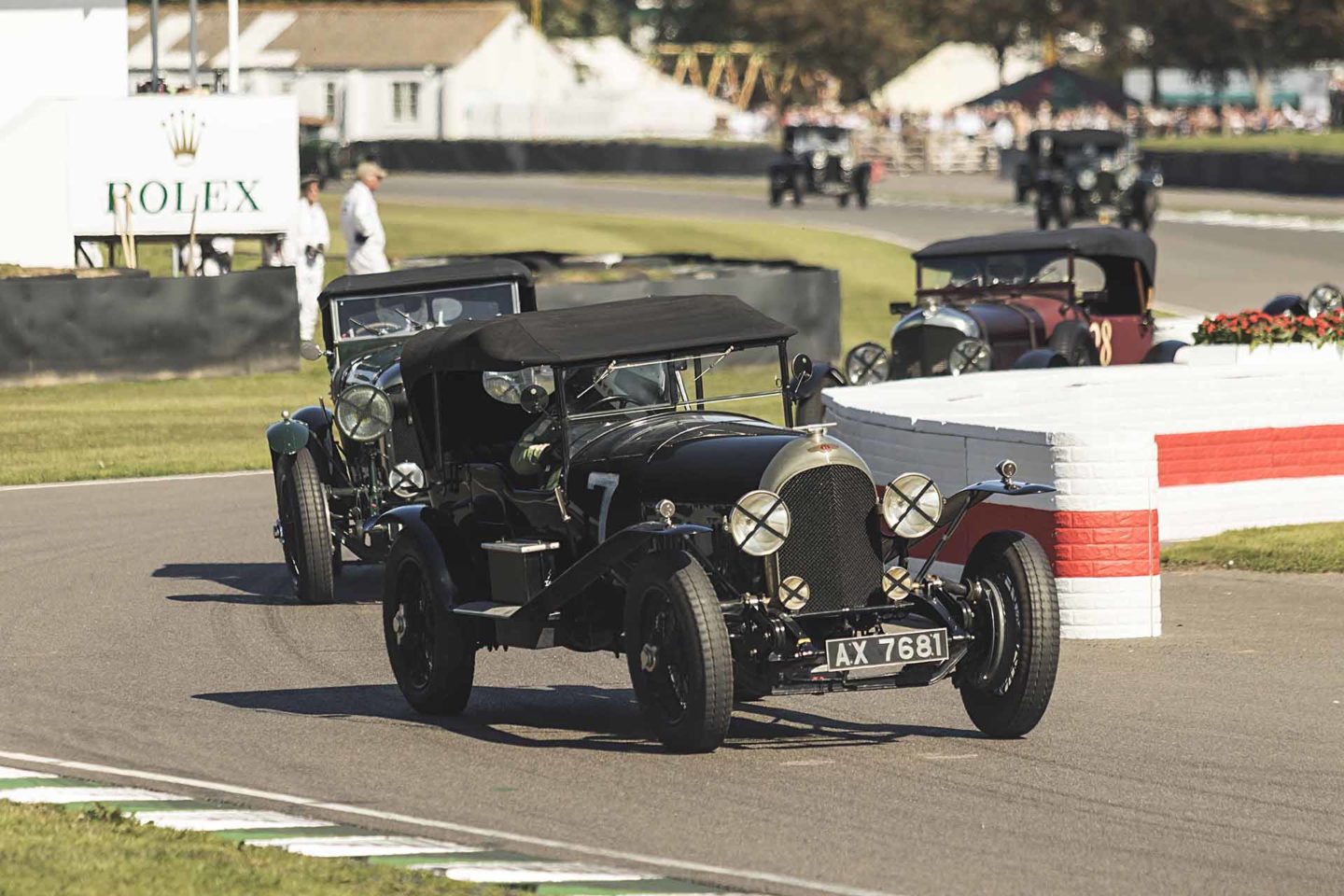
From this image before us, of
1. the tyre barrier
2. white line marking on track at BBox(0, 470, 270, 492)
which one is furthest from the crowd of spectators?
the tyre barrier

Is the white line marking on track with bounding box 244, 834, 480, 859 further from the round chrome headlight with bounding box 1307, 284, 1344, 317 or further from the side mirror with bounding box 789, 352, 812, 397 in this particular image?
the round chrome headlight with bounding box 1307, 284, 1344, 317

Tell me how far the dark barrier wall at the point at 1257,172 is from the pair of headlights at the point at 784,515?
46935mm

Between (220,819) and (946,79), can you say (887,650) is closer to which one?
(220,819)

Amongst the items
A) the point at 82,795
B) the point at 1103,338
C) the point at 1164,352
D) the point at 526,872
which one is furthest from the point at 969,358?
the point at 526,872

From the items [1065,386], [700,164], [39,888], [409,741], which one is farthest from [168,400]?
[700,164]

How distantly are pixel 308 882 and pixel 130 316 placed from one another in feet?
59.1

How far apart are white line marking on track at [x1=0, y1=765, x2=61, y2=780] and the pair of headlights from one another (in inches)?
102

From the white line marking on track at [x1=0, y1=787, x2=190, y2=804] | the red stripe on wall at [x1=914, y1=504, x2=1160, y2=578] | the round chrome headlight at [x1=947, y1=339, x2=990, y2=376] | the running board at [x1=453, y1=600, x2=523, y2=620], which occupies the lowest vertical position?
the white line marking on track at [x1=0, y1=787, x2=190, y2=804]

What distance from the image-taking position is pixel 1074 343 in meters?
20.2

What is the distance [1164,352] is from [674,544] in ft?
41.7

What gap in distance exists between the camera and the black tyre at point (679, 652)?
8.12 m

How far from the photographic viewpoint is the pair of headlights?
327 inches

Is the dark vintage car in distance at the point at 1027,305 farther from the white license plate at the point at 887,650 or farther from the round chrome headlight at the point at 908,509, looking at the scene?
the white license plate at the point at 887,650

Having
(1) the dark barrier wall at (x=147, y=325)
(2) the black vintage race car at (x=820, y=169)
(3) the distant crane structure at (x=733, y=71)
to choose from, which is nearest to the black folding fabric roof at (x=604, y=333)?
(1) the dark barrier wall at (x=147, y=325)
